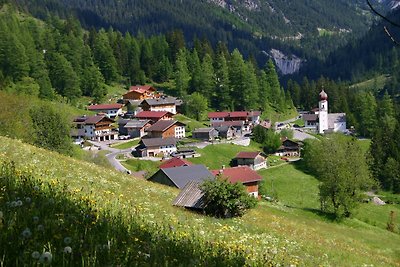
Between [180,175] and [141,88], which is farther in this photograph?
[141,88]

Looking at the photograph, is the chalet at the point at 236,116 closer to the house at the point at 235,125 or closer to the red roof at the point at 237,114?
the red roof at the point at 237,114

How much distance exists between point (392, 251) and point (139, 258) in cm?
3341

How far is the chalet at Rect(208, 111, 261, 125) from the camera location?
399 ft

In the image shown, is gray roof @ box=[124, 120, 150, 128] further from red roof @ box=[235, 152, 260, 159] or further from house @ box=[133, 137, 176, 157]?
red roof @ box=[235, 152, 260, 159]

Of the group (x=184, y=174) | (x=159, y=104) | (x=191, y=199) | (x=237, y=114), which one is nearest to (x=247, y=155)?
(x=237, y=114)

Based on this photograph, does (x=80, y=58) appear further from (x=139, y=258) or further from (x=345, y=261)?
(x=139, y=258)

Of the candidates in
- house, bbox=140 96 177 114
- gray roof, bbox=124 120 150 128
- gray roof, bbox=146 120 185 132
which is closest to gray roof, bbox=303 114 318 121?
house, bbox=140 96 177 114

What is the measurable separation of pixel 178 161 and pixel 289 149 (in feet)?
136

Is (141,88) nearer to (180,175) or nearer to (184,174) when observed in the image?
(184,174)

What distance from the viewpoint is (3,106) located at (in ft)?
174

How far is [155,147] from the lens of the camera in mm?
91000

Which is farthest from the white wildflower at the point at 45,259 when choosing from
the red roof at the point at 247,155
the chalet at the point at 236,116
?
the chalet at the point at 236,116

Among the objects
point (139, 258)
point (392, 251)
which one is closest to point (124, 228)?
point (139, 258)

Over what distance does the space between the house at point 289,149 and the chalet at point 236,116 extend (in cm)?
1878
